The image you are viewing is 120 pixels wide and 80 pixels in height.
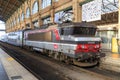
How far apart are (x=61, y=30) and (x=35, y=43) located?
33.9ft

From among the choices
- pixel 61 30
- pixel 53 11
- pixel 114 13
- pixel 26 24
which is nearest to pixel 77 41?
pixel 61 30

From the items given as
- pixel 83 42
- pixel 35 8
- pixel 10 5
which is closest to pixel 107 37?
pixel 83 42

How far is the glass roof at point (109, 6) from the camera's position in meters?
24.6

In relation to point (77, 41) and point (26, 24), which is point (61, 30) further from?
point (26, 24)

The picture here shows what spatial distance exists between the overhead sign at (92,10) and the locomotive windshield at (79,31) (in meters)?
10.5

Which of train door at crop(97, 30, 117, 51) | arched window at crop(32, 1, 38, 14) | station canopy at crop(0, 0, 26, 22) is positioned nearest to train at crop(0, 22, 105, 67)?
train door at crop(97, 30, 117, 51)

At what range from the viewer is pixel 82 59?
16141 mm

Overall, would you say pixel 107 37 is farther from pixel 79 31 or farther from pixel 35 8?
pixel 35 8

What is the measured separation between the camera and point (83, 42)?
16078 mm

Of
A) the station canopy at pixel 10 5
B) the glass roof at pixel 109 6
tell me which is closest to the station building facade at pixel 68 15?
the glass roof at pixel 109 6

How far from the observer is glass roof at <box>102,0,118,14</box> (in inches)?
967

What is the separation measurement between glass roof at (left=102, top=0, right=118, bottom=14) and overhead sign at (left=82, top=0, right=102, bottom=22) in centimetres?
92

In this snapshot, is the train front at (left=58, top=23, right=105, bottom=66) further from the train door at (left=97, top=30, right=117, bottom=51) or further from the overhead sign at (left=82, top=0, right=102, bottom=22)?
the overhead sign at (left=82, top=0, right=102, bottom=22)

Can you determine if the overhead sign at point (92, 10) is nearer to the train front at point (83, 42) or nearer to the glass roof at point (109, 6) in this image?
the glass roof at point (109, 6)
